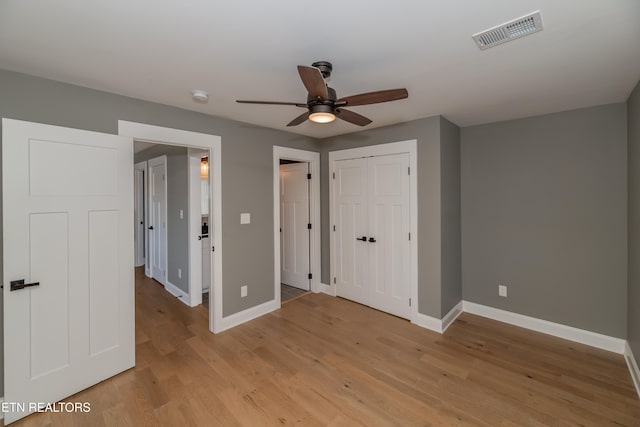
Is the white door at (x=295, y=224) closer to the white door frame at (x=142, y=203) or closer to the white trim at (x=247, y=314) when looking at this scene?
the white trim at (x=247, y=314)

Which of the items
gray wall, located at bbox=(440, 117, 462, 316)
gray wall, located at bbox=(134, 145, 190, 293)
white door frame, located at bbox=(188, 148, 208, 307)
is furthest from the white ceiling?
gray wall, located at bbox=(134, 145, 190, 293)

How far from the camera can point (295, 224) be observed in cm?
455

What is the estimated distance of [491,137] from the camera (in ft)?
11.1

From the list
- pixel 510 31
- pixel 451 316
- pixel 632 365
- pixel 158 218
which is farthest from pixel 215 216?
pixel 632 365

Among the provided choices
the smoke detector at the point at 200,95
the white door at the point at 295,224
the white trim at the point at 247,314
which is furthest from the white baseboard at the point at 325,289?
the smoke detector at the point at 200,95

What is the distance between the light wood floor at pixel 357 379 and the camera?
1.91 metres

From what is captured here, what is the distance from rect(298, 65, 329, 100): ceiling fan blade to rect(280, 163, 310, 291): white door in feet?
8.43

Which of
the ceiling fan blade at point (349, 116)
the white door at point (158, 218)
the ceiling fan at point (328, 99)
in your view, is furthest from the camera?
the white door at point (158, 218)

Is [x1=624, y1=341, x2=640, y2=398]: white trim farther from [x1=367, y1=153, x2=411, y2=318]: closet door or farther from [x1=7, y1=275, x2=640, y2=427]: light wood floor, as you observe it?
[x1=367, y1=153, x2=411, y2=318]: closet door

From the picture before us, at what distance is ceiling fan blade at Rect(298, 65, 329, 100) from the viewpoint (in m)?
1.42

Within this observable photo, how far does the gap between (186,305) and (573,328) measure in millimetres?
4648

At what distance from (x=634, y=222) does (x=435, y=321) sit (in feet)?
6.42

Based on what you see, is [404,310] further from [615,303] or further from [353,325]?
[615,303]

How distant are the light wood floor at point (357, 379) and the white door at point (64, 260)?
0.24 metres
